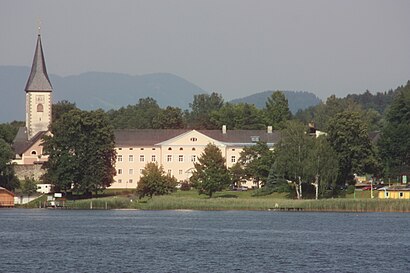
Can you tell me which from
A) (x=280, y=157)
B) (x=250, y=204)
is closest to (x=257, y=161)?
(x=280, y=157)

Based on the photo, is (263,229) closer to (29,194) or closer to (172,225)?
(172,225)

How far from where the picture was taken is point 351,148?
10625 cm

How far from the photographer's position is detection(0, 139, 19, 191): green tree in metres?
113

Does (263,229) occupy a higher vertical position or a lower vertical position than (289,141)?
lower

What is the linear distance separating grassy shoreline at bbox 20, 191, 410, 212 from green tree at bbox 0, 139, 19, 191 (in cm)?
651

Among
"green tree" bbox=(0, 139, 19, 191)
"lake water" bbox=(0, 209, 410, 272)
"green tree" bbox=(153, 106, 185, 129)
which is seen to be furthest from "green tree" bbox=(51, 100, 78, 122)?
"lake water" bbox=(0, 209, 410, 272)

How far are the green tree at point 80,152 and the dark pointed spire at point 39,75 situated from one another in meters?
32.0

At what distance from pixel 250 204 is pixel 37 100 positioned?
5637 centimetres

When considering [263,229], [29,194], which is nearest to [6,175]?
[29,194]

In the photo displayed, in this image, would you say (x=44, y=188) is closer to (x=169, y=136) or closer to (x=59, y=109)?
(x=169, y=136)

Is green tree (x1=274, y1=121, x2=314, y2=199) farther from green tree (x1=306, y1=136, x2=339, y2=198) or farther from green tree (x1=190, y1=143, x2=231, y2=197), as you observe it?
green tree (x1=190, y1=143, x2=231, y2=197)

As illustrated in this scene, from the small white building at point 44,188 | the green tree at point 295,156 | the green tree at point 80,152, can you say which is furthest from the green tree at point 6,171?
the green tree at point 295,156

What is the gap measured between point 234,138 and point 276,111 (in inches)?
1158

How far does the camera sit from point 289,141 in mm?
104000
